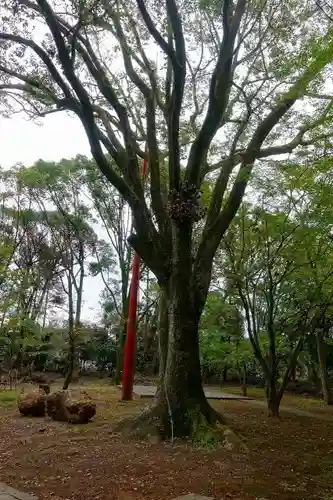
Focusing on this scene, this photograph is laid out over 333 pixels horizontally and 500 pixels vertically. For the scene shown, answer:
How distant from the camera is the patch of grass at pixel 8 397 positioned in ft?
33.1

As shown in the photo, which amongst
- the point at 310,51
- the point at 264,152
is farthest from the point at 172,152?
the point at 310,51

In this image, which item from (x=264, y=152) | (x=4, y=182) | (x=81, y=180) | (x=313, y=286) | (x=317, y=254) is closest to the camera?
(x=264, y=152)

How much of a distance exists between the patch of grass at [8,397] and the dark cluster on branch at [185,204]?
6.09 metres

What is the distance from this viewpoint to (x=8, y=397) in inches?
424

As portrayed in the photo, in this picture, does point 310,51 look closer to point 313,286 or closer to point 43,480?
point 313,286

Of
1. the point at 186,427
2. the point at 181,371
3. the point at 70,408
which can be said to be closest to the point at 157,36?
the point at 181,371

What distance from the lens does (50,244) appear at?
18344 millimetres

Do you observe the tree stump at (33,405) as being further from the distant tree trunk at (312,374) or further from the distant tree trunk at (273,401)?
the distant tree trunk at (312,374)

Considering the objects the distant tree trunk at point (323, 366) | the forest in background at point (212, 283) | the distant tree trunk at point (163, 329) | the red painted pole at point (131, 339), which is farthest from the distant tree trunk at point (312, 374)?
the distant tree trunk at point (163, 329)

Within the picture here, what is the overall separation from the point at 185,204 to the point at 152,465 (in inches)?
121


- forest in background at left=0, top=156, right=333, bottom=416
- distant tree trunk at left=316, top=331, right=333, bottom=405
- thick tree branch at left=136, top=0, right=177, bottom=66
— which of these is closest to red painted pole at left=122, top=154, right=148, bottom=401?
forest in background at left=0, top=156, right=333, bottom=416

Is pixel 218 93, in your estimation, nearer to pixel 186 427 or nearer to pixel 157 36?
pixel 157 36

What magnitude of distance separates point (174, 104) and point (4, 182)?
473 inches

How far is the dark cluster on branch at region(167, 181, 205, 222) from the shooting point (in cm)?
623
